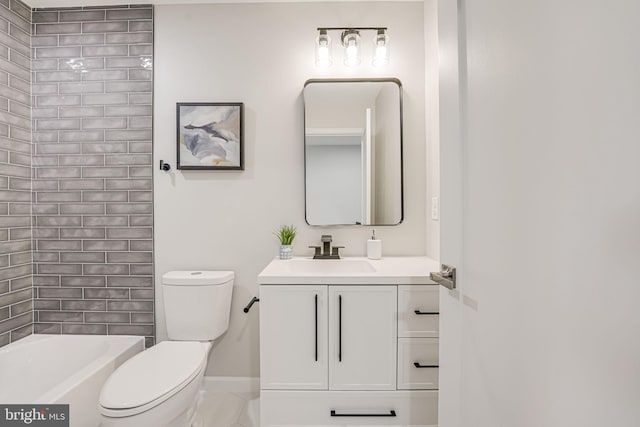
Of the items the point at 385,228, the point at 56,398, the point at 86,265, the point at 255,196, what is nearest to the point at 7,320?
the point at 86,265

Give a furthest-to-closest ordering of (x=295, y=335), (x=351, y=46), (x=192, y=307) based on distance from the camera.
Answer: (x=351, y=46) → (x=192, y=307) → (x=295, y=335)

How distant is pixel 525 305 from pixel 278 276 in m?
1.07

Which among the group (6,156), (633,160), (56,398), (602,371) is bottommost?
(56,398)

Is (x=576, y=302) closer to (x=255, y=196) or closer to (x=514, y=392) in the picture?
(x=514, y=392)

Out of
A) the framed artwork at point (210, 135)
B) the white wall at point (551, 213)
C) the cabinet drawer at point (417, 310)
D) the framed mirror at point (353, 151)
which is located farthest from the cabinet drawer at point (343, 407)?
the framed artwork at point (210, 135)

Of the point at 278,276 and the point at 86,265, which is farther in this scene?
the point at 86,265

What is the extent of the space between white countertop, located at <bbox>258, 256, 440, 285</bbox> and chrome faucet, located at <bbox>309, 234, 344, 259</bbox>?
4 cm

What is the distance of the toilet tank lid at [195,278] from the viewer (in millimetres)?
1883

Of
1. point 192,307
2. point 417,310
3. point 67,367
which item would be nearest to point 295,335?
point 417,310

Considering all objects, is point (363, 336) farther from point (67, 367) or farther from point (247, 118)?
point (67, 367)

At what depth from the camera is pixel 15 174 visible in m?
2.00

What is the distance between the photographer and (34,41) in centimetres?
212

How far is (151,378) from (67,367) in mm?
969

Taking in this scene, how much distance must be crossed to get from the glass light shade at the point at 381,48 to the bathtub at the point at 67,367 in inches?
91.6
